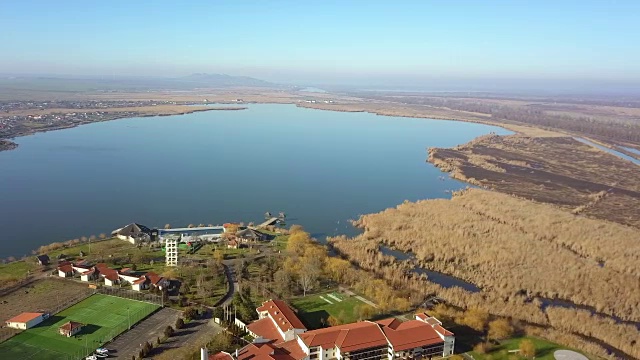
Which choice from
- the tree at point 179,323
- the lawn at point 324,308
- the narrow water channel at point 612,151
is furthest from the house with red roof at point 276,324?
the narrow water channel at point 612,151

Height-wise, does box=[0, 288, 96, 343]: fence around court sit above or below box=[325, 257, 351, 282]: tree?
below

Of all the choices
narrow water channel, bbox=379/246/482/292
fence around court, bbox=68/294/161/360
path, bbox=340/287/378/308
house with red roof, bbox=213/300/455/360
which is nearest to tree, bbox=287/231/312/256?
path, bbox=340/287/378/308

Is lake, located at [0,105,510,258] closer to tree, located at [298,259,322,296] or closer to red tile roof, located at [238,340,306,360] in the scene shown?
tree, located at [298,259,322,296]

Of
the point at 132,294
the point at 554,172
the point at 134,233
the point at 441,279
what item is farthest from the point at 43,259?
the point at 554,172

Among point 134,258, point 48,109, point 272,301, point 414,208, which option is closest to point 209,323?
point 272,301

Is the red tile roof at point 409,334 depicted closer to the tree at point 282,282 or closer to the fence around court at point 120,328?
the tree at point 282,282

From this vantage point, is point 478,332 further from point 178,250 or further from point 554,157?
point 554,157

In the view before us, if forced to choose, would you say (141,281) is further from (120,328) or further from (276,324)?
(276,324)
